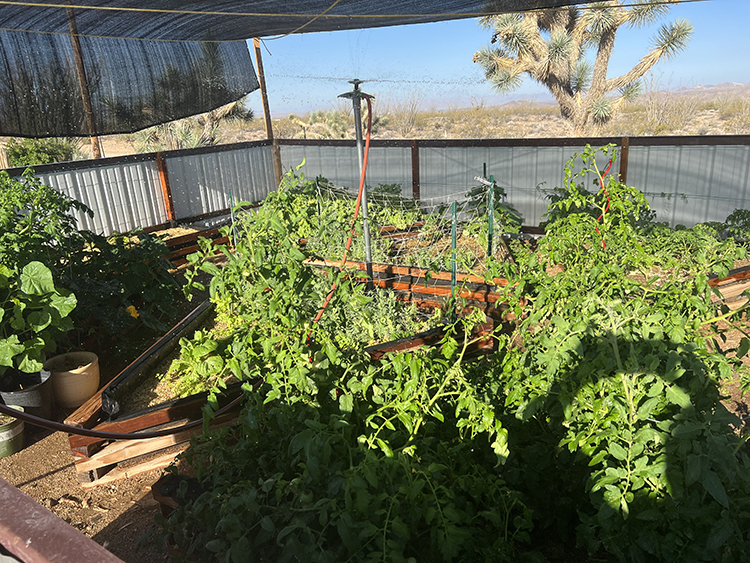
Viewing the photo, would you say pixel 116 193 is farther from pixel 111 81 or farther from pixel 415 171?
pixel 415 171

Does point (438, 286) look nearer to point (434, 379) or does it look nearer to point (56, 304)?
point (434, 379)

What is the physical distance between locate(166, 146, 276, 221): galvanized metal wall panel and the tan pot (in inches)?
151

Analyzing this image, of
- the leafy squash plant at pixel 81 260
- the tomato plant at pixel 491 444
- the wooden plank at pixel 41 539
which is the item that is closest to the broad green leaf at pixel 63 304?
the leafy squash plant at pixel 81 260

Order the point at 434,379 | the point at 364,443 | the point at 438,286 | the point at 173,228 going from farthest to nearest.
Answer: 1. the point at 173,228
2. the point at 438,286
3. the point at 434,379
4. the point at 364,443

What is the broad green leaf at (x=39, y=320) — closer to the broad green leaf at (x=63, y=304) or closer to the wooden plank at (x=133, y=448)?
the broad green leaf at (x=63, y=304)

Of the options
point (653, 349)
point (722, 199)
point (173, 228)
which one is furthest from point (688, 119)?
point (653, 349)

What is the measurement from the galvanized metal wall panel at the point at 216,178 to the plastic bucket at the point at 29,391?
4.11 meters

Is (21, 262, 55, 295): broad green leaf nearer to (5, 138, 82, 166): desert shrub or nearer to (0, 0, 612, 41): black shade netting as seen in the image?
(0, 0, 612, 41): black shade netting

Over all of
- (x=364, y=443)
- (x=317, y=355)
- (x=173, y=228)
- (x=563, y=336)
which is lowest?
(x=173, y=228)

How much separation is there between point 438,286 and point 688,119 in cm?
2636

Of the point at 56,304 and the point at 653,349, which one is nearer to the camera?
the point at 653,349

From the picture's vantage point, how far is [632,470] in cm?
164

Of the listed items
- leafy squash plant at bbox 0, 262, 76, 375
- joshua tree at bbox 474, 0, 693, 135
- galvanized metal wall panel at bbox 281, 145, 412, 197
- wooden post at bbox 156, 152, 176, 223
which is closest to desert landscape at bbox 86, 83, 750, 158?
joshua tree at bbox 474, 0, 693, 135

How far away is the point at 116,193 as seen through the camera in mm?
7105
